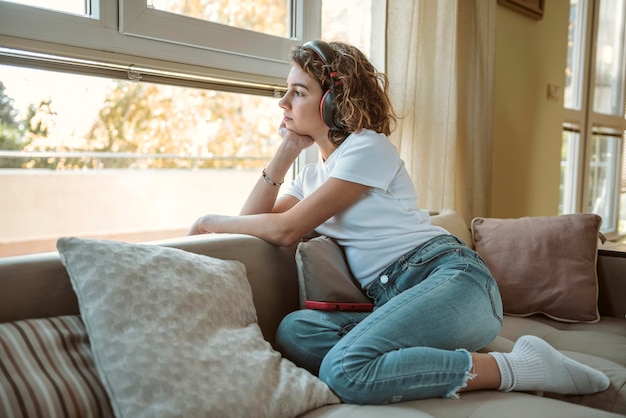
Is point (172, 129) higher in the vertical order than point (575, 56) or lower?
lower

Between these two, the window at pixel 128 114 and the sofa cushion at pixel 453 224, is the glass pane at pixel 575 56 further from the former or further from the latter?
the sofa cushion at pixel 453 224

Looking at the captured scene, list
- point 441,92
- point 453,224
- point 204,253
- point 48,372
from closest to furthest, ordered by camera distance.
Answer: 1. point 48,372
2. point 204,253
3. point 453,224
4. point 441,92

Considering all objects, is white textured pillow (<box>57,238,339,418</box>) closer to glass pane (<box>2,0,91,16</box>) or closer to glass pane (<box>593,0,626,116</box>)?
glass pane (<box>2,0,91,16</box>)

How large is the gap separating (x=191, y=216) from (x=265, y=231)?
3065mm

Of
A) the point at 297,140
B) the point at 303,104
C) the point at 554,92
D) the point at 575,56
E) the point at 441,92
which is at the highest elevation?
the point at 575,56

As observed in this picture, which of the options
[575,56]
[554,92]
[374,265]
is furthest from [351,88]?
[575,56]

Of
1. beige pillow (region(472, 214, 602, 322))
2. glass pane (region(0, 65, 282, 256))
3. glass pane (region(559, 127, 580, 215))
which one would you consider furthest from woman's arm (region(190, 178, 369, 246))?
glass pane (region(559, 127, 580, 215))

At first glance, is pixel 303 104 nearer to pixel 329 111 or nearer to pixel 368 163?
pixel 329 111

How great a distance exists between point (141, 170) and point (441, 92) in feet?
7.77

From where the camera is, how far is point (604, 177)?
4.88 meters

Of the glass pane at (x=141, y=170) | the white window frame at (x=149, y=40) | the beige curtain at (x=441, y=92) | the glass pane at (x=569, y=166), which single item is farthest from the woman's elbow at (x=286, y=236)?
the glass pane at (x=569, y=166)

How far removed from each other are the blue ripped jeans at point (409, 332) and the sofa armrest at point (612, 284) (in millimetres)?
822

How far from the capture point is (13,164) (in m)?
3.29

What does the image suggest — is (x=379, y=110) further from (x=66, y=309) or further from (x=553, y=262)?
(x=66, y=309)
